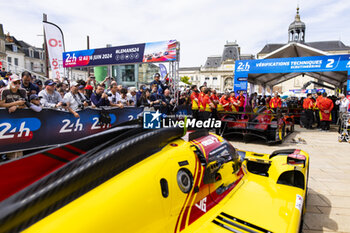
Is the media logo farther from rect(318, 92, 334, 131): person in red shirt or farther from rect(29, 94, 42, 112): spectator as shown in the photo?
rect(318, 92, 334, 131): person in red shirt

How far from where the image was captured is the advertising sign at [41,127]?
400cm

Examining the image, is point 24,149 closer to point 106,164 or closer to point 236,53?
point 106,164

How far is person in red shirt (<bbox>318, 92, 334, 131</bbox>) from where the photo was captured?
416 inches

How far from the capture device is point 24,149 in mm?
4281

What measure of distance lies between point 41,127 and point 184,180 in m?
4.10

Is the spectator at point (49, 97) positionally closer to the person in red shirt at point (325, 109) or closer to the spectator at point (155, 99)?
the spectator at point (155, 99)

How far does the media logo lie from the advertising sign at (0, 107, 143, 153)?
182 centimetres

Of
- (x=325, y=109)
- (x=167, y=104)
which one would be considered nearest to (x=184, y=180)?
(x=167, y=104)

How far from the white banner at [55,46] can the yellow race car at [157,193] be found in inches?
500

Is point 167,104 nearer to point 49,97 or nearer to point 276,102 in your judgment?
point 49,97

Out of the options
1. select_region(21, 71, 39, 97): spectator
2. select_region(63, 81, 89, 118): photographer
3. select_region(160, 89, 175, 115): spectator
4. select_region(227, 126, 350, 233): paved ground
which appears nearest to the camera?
select_region(227, 126, 350, 233): paved ground

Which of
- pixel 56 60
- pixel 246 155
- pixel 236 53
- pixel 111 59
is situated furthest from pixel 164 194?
pixel 236 53

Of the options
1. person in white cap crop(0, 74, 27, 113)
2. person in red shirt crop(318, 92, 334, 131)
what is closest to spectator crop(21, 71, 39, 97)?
person in white cap crop(0, 74, 27, 113)

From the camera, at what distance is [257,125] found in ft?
25.3
